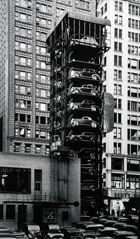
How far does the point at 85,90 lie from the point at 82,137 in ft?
26.4

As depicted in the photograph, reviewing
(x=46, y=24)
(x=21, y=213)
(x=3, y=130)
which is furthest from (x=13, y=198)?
(x=46, y=24)

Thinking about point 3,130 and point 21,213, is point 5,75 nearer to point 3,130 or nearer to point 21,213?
point 3,130

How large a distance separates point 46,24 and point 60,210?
5700cm

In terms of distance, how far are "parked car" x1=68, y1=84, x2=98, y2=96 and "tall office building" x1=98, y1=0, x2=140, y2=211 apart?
2315 cm

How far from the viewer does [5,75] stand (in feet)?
336

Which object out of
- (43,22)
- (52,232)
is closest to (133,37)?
(43,22)

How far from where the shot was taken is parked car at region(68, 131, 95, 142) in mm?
75062

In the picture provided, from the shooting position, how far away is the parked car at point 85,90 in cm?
7631

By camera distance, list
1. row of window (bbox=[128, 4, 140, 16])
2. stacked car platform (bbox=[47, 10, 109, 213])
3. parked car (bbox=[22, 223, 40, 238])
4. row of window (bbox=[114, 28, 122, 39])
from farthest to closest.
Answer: row of window (bbox=[128, 4, 140, 16]), row of window (bbox=[114, 28, 122, 39]), stacked car platform (bbox=[47, 10, 109, 213]), parked car (bbox=[22, 223, 40, 238])

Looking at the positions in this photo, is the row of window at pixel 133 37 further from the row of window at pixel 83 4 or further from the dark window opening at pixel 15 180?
Result: the dark window opening at pixel 15 180

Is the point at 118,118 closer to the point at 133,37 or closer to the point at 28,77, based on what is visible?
the point at 133,37

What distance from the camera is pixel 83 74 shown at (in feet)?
255

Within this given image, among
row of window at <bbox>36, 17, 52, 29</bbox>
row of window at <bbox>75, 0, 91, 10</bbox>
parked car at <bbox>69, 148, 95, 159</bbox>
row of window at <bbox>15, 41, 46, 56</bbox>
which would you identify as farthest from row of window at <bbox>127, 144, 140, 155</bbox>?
row of window at <bbox>75, 0, 91, 10</bbox>

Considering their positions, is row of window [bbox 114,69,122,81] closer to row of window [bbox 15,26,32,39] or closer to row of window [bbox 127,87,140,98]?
row of window [bbox 127,87,140,98]
